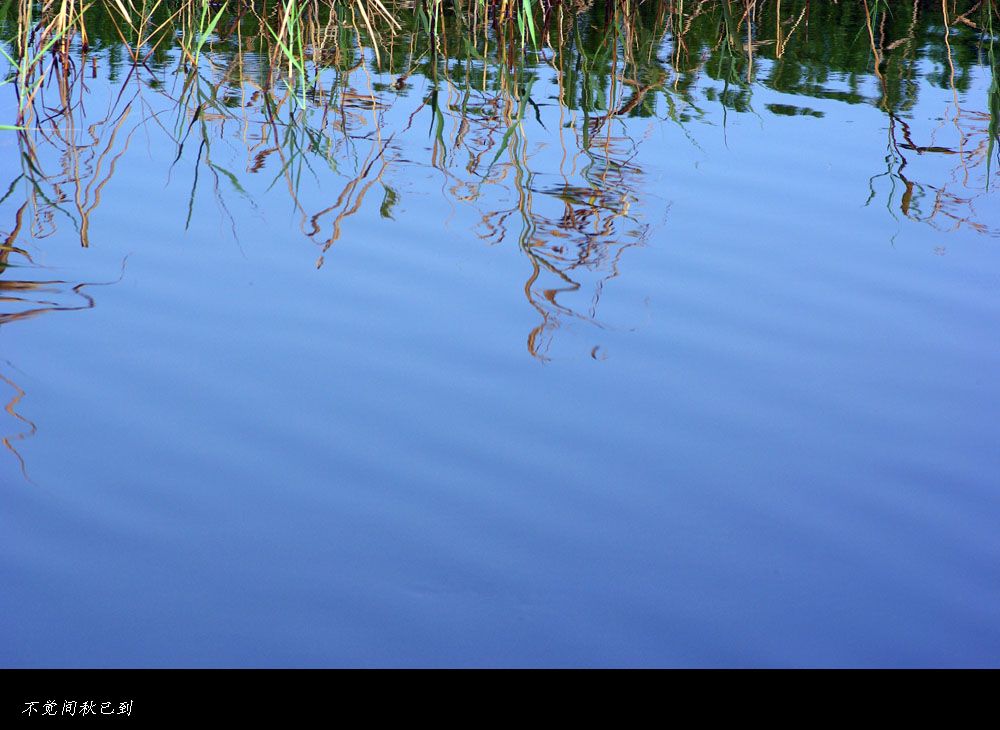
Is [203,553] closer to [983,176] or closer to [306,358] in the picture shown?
[306,358]

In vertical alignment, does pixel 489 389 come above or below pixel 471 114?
below

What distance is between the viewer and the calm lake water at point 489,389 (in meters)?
1.41

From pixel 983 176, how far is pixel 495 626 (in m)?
2.22

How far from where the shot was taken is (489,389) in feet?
6.25

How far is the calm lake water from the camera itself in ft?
4.61

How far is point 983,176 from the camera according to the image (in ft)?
9.96

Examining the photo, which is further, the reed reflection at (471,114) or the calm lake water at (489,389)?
the reed reflection at (471,114)

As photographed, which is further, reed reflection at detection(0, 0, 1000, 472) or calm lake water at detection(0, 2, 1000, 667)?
reed reflection at detection(0, 0, 1000, 472)

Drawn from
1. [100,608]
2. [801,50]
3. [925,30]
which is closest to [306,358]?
[100,608]

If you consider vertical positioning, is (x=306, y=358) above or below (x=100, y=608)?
above

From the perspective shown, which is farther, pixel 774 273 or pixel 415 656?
pixel 774 273

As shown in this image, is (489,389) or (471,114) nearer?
(489,389)
